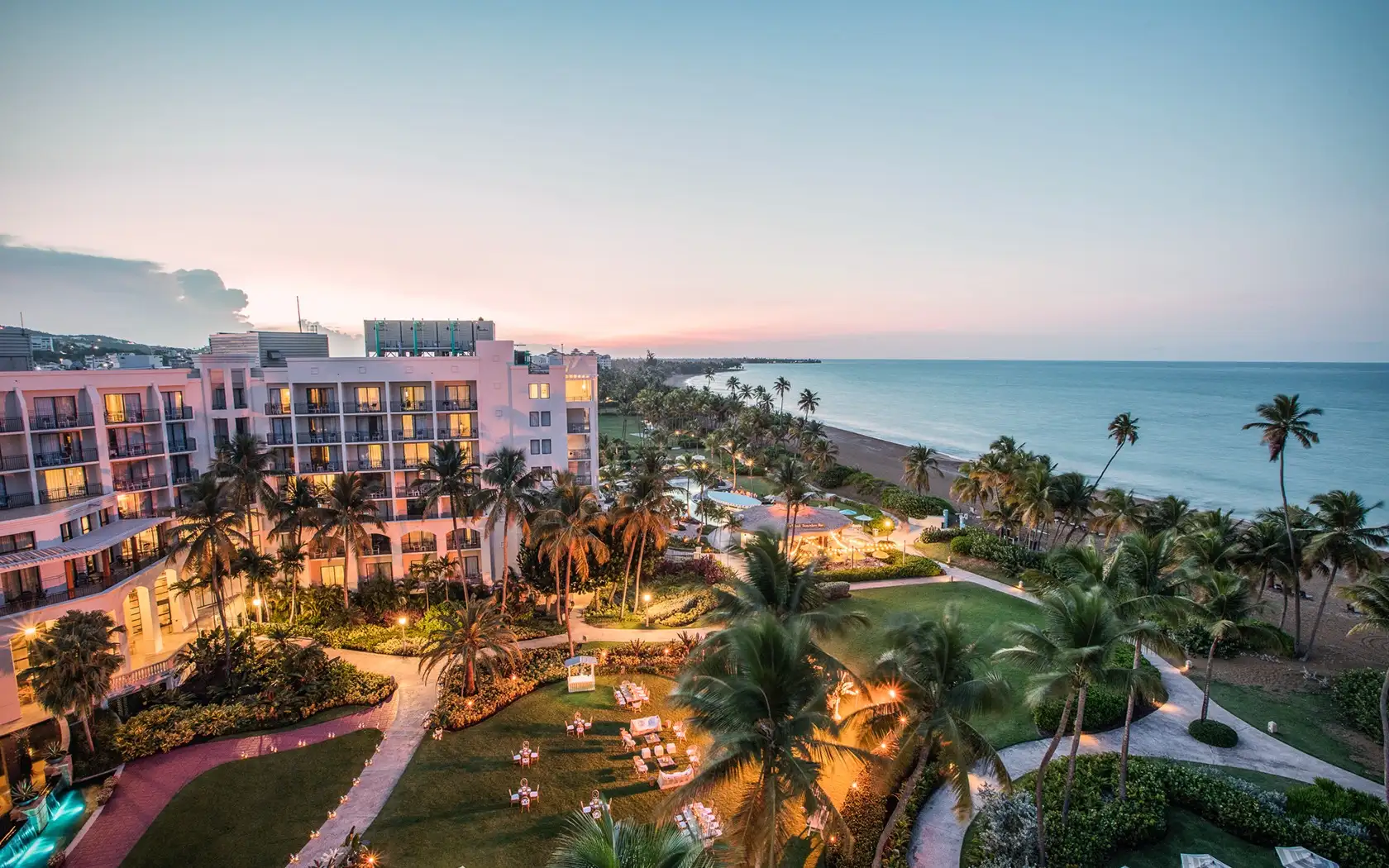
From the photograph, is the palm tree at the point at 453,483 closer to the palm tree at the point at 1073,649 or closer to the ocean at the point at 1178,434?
the palm tree at the point at 1073,649

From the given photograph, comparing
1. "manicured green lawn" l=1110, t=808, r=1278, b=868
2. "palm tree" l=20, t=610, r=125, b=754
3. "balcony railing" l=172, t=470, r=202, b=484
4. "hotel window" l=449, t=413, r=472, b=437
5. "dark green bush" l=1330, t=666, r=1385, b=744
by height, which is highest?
"hotel window" l=449, t=413, r=472, b=437

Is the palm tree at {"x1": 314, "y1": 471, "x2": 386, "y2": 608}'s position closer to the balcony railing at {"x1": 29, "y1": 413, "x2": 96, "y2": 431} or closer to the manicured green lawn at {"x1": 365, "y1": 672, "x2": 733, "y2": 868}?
the balcony railing at {"x1": 29, "y1": 413, "x2": 96, "y2": 431}

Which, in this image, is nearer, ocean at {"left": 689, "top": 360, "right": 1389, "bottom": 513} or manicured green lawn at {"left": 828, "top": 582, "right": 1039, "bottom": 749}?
manicured green lawn at {"left": 828, "top": 582, "right": 1039, "bottom": 749}

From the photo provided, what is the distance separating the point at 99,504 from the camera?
31000mm

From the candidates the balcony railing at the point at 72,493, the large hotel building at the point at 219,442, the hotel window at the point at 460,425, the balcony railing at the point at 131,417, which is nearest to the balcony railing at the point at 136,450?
the large hotel building at the point at 219,442

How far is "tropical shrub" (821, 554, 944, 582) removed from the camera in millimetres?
41125

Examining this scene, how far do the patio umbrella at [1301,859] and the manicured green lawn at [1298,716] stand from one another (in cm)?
837

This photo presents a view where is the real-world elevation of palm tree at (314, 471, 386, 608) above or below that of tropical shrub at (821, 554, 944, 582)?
above

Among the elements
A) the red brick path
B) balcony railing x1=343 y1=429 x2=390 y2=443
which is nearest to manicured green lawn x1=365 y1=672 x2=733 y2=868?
the red brick path

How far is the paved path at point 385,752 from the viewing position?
65.6ft

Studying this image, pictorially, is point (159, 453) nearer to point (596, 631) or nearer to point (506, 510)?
point (506, 510)

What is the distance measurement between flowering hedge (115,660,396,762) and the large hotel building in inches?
137

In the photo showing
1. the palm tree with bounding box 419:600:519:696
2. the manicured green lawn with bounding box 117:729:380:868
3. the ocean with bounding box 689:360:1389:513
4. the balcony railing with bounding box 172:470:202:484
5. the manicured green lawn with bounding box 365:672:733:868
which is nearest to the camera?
the manicured green lawn with bounding box 365:672:733:868

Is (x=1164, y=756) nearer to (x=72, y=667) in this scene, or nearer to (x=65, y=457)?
(x=72, y=667)
